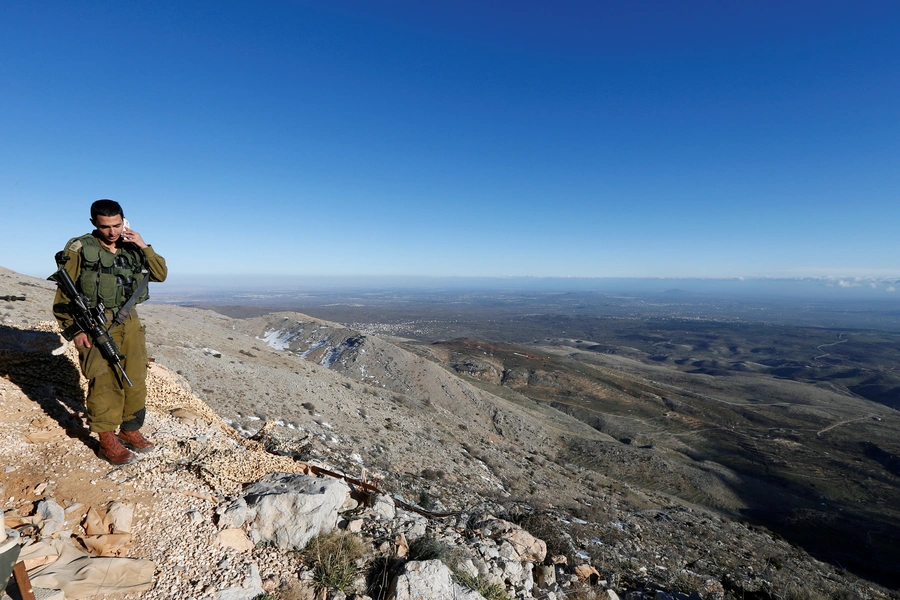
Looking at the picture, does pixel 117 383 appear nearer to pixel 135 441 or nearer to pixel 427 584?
pixel 135 441

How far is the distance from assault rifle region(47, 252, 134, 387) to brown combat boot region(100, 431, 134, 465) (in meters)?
0.85

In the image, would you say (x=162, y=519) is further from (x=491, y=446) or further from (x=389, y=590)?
(x=491, y=446)

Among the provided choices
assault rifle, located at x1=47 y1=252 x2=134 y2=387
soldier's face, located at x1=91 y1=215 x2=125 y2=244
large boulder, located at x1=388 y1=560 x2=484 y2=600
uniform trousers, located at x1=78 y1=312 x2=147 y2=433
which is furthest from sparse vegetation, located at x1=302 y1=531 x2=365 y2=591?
soldier's face, located at x1=91 y1=215 x2=125 y2=244

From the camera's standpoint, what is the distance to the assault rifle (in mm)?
4215

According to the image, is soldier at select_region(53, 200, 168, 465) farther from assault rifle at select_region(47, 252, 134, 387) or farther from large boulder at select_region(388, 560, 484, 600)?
large boulder at select_region(388, 560, 484, 600)

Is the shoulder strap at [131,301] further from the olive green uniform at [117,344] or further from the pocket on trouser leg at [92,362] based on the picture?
the pocket on trouser leg at [92,362]

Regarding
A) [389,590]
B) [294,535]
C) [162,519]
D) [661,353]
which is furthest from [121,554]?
[661,353]

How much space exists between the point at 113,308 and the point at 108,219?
1.12m

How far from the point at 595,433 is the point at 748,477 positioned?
13953mm

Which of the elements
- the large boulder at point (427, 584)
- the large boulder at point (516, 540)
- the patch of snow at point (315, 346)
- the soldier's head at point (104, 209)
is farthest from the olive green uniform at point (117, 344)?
the patch of snow at point (315, 346)

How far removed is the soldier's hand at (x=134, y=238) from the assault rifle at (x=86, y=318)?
1.96ft

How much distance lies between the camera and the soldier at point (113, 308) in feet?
14.1

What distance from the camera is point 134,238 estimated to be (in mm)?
4555

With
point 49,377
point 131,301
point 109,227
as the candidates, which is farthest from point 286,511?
point 49,377
